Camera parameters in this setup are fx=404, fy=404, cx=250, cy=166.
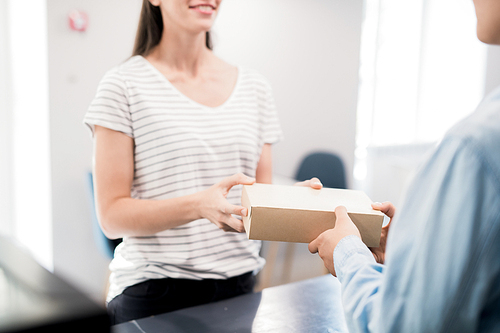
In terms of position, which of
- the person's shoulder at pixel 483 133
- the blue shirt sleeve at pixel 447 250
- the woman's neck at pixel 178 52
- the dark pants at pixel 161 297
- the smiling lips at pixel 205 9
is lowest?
the dark pants at pixel 161 297

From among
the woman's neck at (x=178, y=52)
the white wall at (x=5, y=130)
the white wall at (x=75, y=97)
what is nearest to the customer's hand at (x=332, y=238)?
the woman's neck at (x=178, y=52)

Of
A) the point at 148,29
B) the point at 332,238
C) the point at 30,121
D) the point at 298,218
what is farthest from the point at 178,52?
the point at 30,121

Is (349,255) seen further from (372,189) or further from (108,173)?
(372,189)

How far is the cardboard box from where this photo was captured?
0.73 m

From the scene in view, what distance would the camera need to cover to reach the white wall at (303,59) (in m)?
2.70

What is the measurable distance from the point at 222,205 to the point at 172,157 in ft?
0.79

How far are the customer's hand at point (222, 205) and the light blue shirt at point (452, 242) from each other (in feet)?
1.47

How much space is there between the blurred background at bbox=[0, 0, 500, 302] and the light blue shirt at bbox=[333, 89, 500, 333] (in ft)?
5.71

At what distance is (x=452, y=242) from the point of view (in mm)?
366

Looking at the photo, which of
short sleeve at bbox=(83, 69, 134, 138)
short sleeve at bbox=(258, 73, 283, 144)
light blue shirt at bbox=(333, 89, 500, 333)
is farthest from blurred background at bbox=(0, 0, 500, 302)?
light blue shirt at bbox=(333, 89, 500, 333)

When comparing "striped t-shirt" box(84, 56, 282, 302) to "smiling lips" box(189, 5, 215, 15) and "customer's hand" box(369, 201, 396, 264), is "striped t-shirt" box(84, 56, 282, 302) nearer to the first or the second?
"smiling lips" box(189, 5, 215, 15)

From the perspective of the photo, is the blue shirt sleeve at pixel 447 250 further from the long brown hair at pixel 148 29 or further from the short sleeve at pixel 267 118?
the long brown hair at pixel 148 29

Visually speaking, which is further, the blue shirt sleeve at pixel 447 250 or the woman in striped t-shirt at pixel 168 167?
the woman in striped t-shirt at pixel 168 167

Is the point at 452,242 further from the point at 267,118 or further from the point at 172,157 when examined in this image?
the point at 267,118
